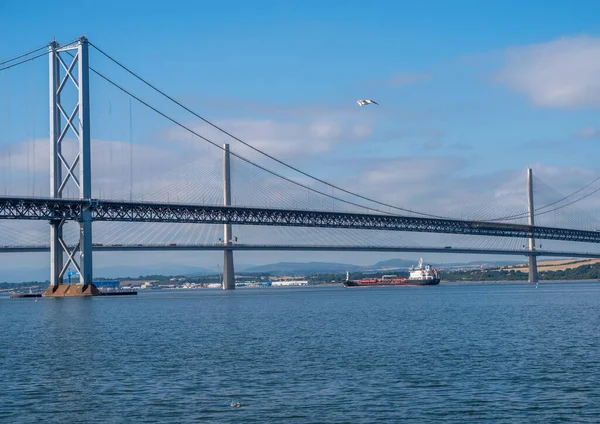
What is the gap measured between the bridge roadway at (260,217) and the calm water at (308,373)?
32229 mm

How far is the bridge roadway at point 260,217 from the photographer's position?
65.2 m

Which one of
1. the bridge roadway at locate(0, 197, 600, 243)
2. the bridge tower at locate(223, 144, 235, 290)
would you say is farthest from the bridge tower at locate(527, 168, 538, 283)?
the bridge tower at locate(223, 144, 235, 290)

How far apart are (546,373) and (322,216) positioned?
67702 millimetres

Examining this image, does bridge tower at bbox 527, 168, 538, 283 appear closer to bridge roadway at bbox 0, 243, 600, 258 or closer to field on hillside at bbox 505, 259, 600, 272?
bridge roadway at bbox 0, 243, 600, 258

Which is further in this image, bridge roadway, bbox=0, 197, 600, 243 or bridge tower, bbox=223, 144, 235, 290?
bridge tower, bbox=223, 144, 235, 290

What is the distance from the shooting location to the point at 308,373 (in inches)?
777

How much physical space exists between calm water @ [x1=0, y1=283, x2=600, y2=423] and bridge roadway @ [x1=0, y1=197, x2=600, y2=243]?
106 ft

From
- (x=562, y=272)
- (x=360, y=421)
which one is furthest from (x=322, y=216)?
(x=562, y=272)

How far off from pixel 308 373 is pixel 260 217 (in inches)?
2540

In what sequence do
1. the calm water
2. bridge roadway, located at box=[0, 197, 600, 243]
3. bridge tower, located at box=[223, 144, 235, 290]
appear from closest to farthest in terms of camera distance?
1. the calm water
2. bridge roadway, located at box=[0, 197, 600, 243]
3. bridge tower, located at box=[223, 144, 235, 290]

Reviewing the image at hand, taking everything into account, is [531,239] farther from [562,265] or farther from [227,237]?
[562,265]

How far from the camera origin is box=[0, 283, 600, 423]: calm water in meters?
15.4

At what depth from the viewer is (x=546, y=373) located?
1912 cm

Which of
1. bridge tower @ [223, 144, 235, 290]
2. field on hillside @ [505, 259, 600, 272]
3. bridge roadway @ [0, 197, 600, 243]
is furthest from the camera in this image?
field on hillside @ [505, 259, 600, 272]
